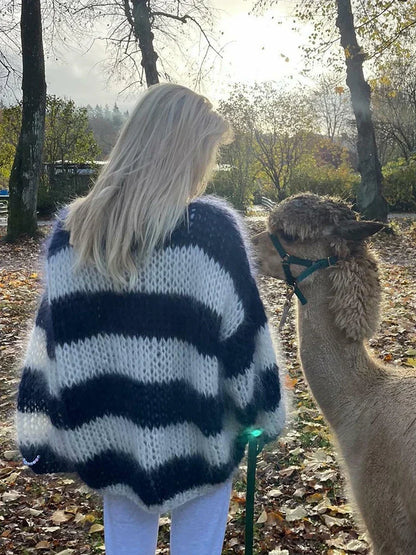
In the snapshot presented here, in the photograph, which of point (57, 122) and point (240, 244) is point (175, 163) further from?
point (57, 122)

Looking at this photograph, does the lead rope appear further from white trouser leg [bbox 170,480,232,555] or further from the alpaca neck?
the alpaca neck

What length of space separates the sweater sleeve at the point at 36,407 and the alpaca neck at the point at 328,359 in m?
1.40

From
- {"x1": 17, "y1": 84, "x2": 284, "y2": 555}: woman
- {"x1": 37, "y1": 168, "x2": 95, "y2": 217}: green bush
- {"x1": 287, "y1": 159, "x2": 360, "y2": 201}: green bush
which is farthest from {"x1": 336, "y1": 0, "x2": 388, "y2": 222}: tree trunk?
{"x1": 17, "y1": 84, "x2": 284, "y2": 555}: woman

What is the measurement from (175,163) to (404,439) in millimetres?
1532

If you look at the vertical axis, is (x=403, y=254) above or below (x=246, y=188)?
below

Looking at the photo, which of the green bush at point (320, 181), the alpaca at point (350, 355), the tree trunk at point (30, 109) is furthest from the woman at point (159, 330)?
the green bush at point (320, 181)

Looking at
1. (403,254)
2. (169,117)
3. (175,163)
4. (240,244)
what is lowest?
(403,254)

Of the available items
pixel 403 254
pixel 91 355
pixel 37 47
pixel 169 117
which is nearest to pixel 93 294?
pixel 91 355

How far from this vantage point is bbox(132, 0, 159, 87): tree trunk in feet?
56.5

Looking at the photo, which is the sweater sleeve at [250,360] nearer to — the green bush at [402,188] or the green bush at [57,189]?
the green bush at [57,189]

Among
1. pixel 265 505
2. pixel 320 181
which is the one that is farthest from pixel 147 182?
pixel 320 181

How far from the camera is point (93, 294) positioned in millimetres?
1754

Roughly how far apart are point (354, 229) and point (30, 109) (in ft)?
45.2

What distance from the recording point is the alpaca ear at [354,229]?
270 cm
